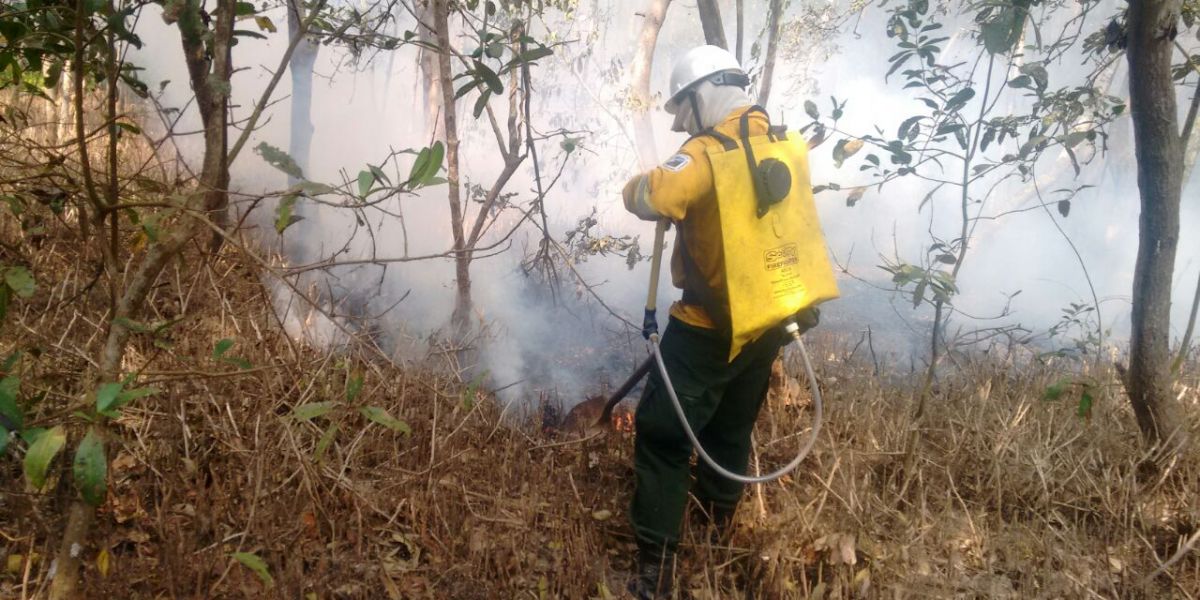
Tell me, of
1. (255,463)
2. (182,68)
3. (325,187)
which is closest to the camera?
(325,187)

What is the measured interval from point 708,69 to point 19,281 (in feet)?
6.89

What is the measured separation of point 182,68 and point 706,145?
610cm

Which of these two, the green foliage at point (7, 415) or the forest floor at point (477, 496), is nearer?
the green foliage at point (7, 415)

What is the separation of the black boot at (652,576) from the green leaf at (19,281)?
1.92m

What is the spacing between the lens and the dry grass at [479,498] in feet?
7.09

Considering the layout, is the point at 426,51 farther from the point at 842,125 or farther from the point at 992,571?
the point at 842,125

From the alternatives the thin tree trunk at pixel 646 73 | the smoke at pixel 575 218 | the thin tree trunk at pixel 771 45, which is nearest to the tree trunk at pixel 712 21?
the smoke at pixel 575 218

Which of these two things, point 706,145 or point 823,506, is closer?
point 706,145

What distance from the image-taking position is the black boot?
239 cm

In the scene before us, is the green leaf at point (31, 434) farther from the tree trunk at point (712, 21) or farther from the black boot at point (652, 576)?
the tree trunk at point (712, 21)

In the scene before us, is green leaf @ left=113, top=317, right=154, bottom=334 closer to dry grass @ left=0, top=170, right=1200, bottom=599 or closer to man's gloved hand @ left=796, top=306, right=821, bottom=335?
dry grass @ left=0, top=170, right=1200, bottom=599

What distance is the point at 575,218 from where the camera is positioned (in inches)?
424

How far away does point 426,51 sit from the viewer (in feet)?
25.5

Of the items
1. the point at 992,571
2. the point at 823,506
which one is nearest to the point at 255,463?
the point at 823,506
